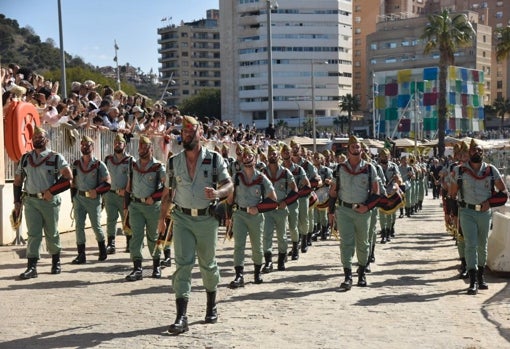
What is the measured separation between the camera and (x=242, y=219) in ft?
35.0

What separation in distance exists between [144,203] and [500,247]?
18.2 ft

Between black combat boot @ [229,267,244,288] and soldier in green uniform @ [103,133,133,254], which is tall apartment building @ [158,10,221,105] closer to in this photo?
soldier in green uniform @ [103,133,133,254]

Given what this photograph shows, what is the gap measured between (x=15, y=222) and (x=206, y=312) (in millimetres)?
4232

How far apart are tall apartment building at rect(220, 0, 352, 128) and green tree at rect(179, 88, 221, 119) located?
4.72 ft

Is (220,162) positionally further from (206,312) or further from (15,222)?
(15,222)

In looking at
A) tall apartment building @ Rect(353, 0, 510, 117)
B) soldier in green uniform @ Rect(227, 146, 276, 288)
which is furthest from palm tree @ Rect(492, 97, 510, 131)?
soldier in green uniform @ Rect(227, 146, 276, 288)

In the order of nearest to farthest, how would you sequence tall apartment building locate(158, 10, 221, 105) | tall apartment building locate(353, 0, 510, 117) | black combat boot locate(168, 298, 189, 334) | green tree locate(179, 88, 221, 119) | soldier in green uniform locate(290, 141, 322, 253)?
black combat boot locate(168, 298, 189, 334) < soldier in green uniform locate(290, 141, 322, 253) < tall apartment building locate(353, 0, 510, 117) < green tree locate(179, 88, 221, 119) < tall apartment building locate(158, 10, 221, 105)

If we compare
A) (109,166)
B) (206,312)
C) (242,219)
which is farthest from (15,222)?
(206,312)

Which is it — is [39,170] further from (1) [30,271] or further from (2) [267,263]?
(2) [267,263]

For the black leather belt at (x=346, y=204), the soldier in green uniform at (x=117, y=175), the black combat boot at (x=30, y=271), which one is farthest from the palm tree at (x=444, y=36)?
the black combat boot at (x=30, y=271)

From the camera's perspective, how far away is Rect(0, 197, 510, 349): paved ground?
7.19 metres

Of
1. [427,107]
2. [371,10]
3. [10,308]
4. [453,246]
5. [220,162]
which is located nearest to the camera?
[220,162]

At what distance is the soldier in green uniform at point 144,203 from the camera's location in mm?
10906

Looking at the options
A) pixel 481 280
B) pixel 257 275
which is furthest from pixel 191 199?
pixel 481 280
